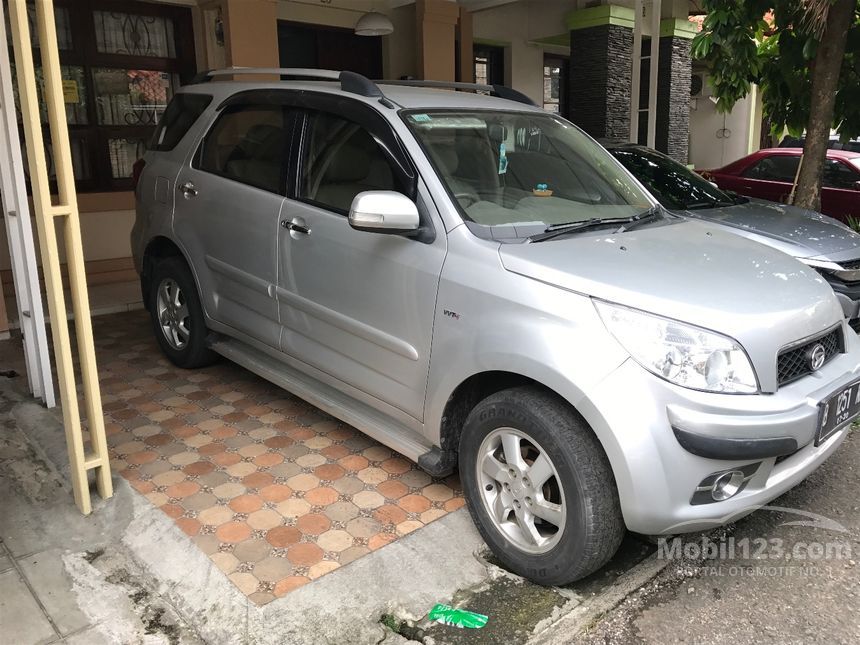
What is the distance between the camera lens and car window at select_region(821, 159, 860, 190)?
9.47 metres

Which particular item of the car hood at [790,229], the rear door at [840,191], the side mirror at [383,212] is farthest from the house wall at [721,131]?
the side mirror at [383,212]

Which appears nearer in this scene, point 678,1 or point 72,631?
point 72,631

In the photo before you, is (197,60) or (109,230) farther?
(197,60)

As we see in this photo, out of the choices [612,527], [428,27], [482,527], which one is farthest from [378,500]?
[428,27]

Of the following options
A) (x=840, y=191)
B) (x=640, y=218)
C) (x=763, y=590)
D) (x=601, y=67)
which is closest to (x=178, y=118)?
(x=640, y=218)

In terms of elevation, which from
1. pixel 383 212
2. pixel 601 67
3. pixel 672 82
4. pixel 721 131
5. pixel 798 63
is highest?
pixel 601 67

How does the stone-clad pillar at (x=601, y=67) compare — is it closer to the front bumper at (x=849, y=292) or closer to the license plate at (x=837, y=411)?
the front bumper at (x=849, y=292)

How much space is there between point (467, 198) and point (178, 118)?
259cm

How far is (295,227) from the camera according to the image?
12.4ft

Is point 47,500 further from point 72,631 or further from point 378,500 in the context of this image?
point 378,500

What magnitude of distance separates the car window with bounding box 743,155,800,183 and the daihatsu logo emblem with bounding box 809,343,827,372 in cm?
771

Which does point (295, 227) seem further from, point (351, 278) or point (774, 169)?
point (774, 169)

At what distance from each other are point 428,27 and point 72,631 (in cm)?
825

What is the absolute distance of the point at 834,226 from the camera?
5902mm
